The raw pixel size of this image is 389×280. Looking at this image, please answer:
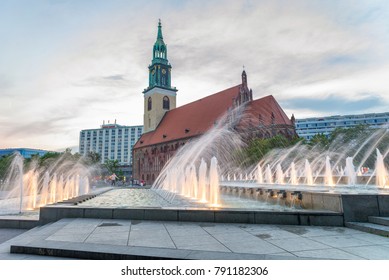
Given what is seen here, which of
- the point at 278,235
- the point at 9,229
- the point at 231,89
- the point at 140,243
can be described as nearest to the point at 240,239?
the point at 278,235

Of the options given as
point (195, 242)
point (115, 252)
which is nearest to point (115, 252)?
point (115, 252)

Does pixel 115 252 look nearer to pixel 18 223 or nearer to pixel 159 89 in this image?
pixel 18 223

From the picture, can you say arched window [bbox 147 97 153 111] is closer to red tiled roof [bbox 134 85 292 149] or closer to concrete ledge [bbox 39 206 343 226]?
red tiled roof [bbox 134 85 292 149]

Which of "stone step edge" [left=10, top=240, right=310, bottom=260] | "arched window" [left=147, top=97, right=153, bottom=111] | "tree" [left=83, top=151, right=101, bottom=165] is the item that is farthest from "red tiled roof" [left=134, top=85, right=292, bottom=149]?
"stone step edge" [left=10, top=240, right=310, bottom=260]

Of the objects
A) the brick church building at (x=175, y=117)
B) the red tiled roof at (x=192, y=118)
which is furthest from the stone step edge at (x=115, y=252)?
the red tiled roof at (x=192, y=118)

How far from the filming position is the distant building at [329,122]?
13175 cm

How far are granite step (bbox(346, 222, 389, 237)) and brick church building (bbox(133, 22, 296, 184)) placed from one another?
43.9m

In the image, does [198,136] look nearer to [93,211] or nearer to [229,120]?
[229,120]

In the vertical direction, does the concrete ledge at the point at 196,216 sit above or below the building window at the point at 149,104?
below

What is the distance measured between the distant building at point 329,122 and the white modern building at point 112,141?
98.4m

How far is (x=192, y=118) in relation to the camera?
2554 inches

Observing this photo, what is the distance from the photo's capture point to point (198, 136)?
58094 millimetres

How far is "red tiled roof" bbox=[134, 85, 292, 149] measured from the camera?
5300 centimetres

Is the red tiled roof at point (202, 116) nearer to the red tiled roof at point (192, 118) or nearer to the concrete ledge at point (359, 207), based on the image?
the red tiled roof at point (192, 118)
